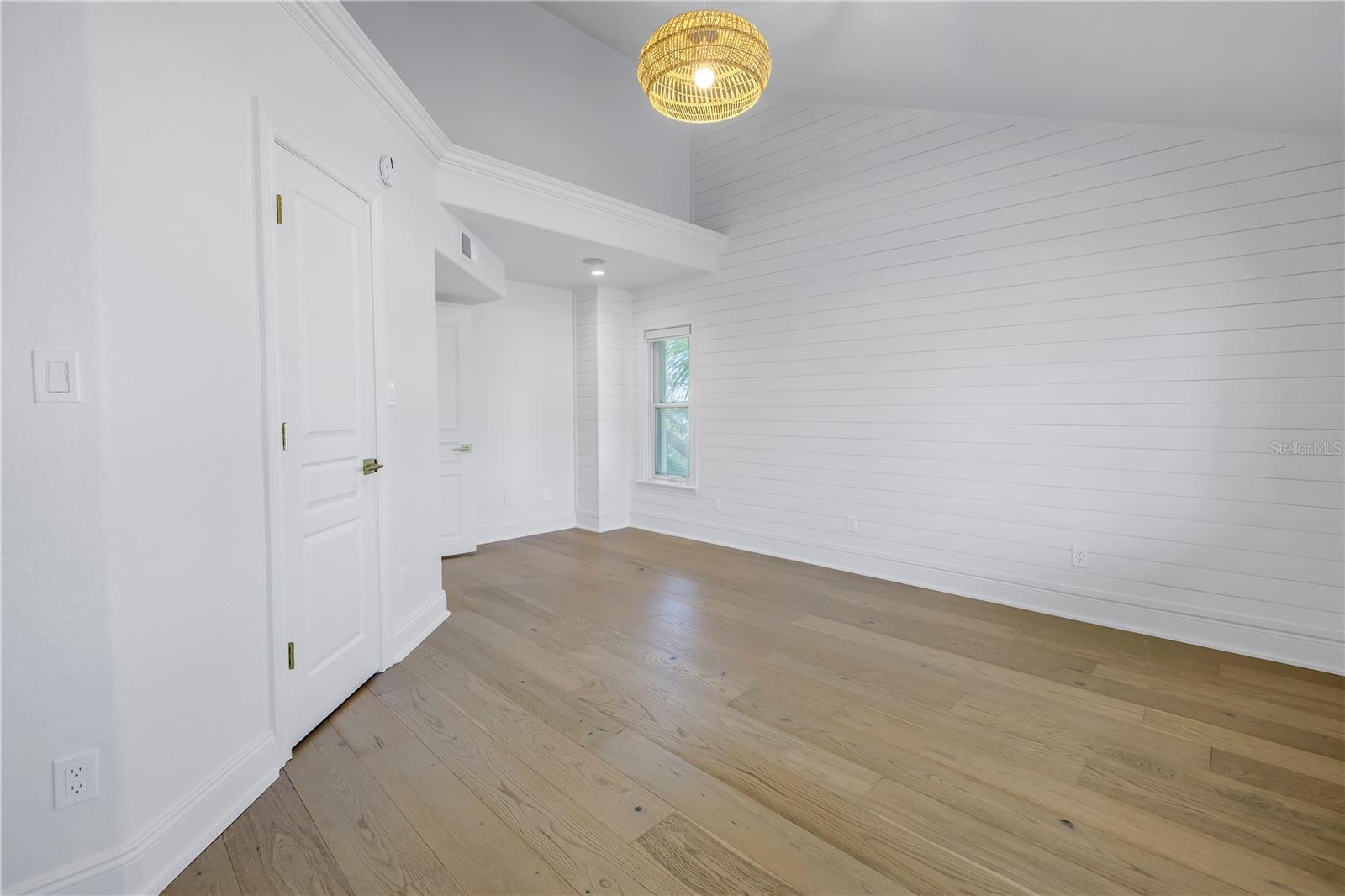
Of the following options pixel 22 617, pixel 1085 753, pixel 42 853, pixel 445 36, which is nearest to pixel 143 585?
pixel 22 617

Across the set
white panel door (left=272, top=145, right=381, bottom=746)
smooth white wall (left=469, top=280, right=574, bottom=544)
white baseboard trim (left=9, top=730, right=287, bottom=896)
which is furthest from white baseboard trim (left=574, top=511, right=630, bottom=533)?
white baseboard trim (left=9, top=730, right=287, bottom=896)

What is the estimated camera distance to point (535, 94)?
4543 millimetres

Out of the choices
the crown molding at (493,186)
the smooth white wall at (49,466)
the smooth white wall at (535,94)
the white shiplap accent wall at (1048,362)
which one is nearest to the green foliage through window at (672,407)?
the white shiplap accent wall at (1048,362)

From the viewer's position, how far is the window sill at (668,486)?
18.8ft

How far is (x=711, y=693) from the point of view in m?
2.61

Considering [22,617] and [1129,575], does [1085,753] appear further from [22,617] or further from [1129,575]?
[22,617]

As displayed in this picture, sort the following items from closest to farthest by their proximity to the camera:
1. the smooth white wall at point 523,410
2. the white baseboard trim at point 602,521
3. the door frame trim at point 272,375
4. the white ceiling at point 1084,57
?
1. the door frame trim at point 272,375
2. the white ceiling at point 1084,57
3. the smooth white wall at point 523,410
4. the white baseboard trim at point 602,521

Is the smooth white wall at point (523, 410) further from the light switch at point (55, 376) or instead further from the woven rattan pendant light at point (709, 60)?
the light switch at point (55, 376)

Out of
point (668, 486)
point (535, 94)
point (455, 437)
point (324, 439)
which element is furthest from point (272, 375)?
point (668, 486)

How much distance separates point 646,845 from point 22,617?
64.3 inches

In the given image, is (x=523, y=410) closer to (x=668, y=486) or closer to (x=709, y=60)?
(x=668, y=486)

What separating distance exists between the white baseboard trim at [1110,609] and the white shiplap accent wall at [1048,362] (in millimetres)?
13

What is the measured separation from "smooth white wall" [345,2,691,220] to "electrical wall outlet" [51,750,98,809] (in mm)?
3875

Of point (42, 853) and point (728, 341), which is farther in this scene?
point (728, 341)
